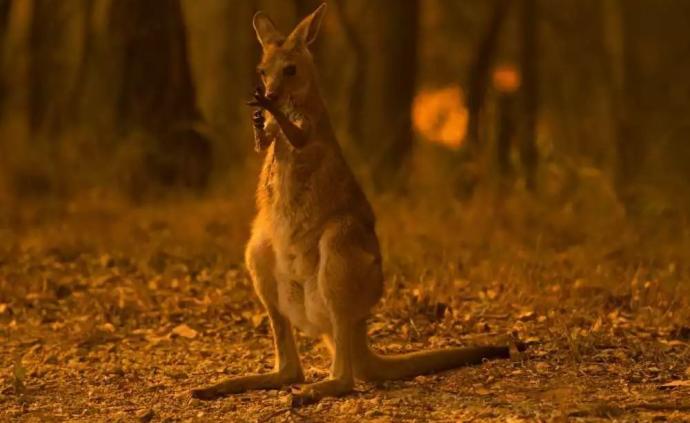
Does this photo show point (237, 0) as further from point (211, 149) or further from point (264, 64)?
point (264, 64)

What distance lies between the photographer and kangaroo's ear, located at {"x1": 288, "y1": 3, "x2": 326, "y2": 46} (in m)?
5.64

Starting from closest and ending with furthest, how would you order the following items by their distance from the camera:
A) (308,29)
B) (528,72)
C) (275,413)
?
(275,413) < (308,29) < (528,72)

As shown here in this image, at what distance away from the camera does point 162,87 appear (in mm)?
12500

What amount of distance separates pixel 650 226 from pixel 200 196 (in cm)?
436

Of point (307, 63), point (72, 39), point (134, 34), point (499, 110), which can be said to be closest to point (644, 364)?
point (307, 63)

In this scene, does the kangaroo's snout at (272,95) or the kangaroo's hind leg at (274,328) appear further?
the kangaroo's hind leg at (274,328)

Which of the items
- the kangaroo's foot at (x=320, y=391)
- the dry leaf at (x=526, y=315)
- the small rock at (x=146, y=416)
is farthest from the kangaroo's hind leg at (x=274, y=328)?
the dry leaf at (x=526, y=315)

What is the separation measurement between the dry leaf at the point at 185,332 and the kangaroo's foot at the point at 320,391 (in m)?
1.86

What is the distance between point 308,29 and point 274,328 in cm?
137

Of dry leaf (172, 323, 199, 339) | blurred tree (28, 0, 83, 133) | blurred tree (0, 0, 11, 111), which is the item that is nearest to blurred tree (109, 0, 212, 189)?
blurred tree (28, 0, 83, 133)

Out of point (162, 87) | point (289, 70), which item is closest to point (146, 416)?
point (289, 70)

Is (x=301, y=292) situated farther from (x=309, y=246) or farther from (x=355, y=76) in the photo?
(x=355, y=76)

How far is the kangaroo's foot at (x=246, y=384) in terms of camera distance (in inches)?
209

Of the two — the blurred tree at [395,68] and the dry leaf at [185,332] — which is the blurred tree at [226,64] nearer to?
the blurred tree at [395,68]
